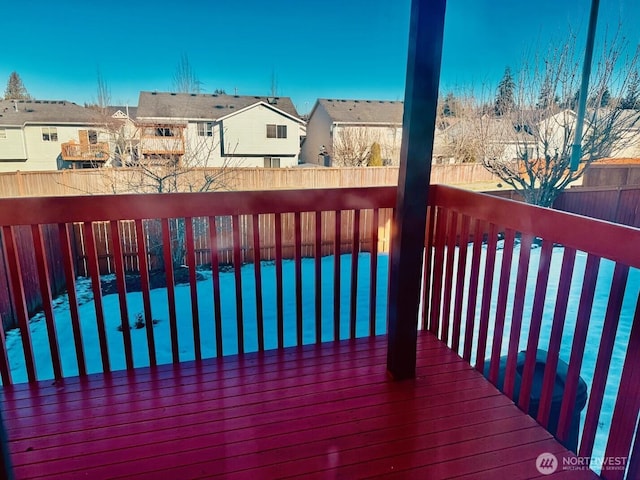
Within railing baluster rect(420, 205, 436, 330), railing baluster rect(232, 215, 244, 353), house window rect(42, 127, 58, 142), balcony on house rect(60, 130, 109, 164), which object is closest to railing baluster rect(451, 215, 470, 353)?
railing baluster rect(420, 205, 436, 330)

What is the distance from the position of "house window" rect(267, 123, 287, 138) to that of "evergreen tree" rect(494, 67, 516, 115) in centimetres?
666

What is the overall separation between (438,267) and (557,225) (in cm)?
100

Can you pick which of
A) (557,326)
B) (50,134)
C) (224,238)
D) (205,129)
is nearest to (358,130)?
(205,129)

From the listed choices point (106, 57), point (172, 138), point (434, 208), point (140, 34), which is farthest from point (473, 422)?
point (172, 138)

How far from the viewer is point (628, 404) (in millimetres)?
1357

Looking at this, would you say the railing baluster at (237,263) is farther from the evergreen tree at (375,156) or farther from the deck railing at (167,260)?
the evergreen tree at (375,156)

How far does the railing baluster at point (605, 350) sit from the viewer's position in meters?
1.37

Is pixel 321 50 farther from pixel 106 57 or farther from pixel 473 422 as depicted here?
pixel 473 422

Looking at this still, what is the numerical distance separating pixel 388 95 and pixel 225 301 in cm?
581

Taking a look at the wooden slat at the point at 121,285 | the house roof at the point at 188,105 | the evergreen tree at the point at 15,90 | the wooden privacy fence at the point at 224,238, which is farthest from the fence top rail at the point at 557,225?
the evergreen tree at the point at 15,90

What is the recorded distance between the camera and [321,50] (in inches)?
278

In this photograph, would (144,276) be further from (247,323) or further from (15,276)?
(247,323)

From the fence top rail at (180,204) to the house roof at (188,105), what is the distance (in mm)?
7198

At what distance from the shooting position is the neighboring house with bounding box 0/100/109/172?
854 centimetres
